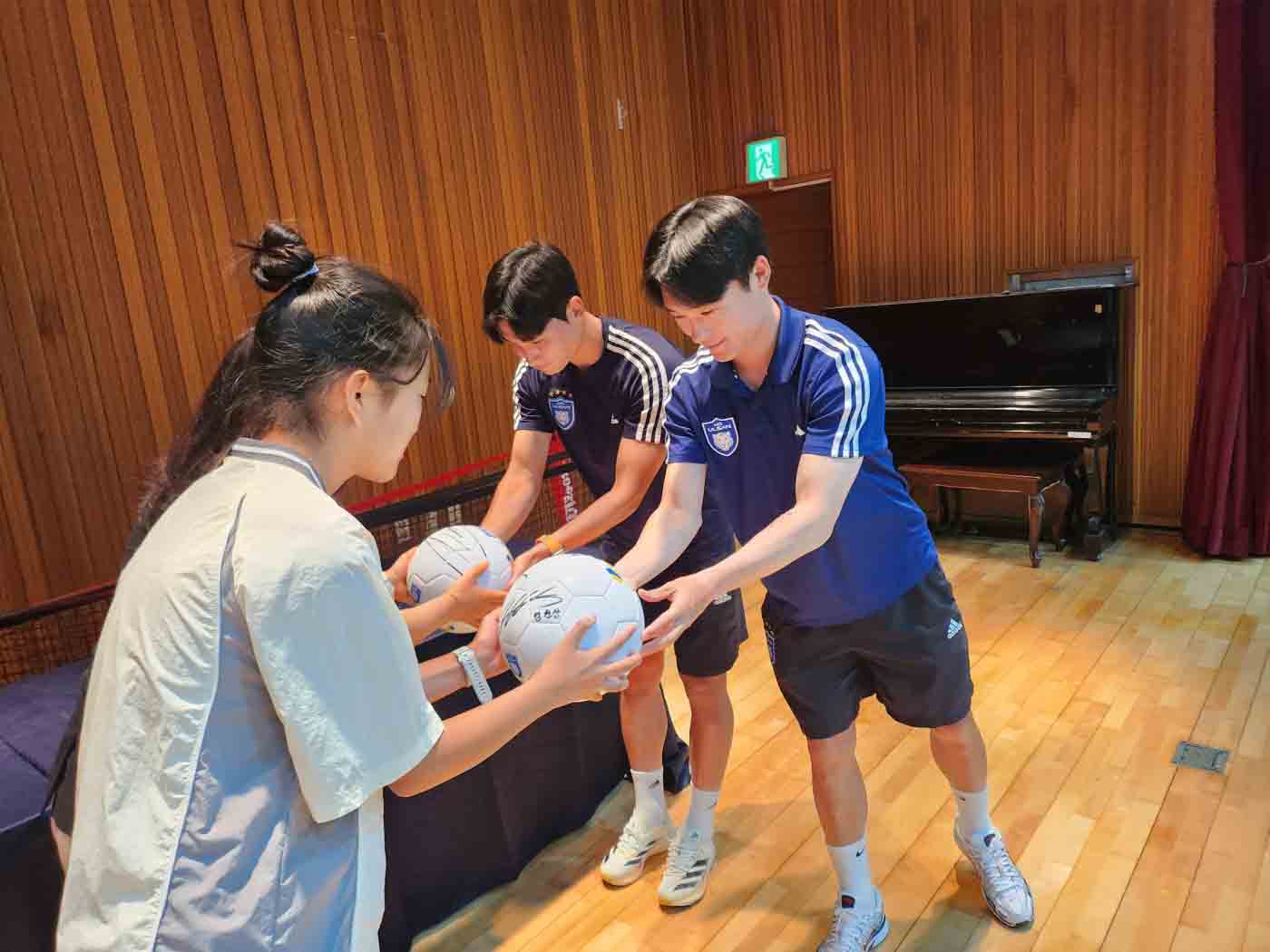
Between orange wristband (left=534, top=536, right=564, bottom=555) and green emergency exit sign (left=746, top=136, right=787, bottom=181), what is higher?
green emergency exit sign (left=746, top=136, right=787, bottom=181)

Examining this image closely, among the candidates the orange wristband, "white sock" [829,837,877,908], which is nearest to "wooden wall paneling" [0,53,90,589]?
the orange wristband

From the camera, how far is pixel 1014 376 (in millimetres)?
5082

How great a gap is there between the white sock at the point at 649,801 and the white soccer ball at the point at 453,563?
86 centimetres

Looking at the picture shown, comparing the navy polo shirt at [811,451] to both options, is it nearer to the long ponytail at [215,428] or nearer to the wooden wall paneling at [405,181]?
the long ponytail at [215,428]

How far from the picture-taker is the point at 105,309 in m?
3.48

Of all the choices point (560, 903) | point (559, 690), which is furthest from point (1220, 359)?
point (559, 690)

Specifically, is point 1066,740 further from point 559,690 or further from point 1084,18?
point 1084,18

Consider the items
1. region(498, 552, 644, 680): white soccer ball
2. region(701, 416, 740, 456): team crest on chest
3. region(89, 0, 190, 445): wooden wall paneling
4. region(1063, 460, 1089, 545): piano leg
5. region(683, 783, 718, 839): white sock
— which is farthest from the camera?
region(1063, 460, 1089, 545): piano leg

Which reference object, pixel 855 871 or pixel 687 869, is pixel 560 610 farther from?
pixel 687 869

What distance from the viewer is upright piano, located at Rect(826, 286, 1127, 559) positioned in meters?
4.73

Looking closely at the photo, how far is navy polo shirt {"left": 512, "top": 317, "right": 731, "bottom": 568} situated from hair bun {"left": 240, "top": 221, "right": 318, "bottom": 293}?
118 centimetres

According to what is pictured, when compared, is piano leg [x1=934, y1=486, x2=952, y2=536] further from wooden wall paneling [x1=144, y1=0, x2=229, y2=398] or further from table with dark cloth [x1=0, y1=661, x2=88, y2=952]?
table with dark cloth [x1=0, y1=661, x2=88, y2=952]

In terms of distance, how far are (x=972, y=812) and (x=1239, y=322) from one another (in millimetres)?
3558

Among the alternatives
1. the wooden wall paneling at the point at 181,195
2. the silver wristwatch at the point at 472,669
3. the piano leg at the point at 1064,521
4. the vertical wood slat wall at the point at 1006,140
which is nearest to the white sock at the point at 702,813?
the silver wristwatch at the point at 472,669
